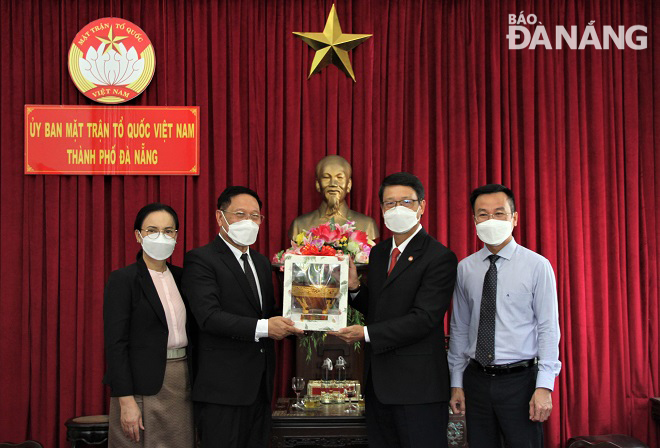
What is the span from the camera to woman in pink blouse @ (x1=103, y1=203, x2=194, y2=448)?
2.60 m

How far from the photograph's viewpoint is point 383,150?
14.5ft

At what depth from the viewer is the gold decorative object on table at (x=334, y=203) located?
13.0 feet

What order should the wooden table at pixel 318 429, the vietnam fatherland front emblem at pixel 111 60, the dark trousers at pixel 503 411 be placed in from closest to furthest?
the dark trousers at pixel 503 411 < the wooden table at pixel 318 429 < the vietnam fatherland front emblem at pixel 111 60

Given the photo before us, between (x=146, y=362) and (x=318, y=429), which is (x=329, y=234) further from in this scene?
(x=146, y=362)

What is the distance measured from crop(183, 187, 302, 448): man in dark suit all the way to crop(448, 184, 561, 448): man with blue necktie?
2.55 ft

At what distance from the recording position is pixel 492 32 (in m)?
4.38

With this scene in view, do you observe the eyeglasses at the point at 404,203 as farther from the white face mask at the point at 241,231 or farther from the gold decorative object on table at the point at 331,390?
the gold decorative object on table at the point at 331,390

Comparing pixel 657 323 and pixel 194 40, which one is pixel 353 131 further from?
pixel 657 323

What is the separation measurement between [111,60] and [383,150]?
1979mm

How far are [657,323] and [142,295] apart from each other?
3558 millimetres

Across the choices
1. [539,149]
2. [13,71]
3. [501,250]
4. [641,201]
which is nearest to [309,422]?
[501,250]

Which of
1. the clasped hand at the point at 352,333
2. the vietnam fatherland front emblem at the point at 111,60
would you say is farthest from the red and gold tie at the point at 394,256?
the vietnam fatherland front emblem at the point at 111,60

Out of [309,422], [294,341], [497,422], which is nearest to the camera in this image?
[497,422]

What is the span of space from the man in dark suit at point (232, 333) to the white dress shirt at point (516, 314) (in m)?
0.77
